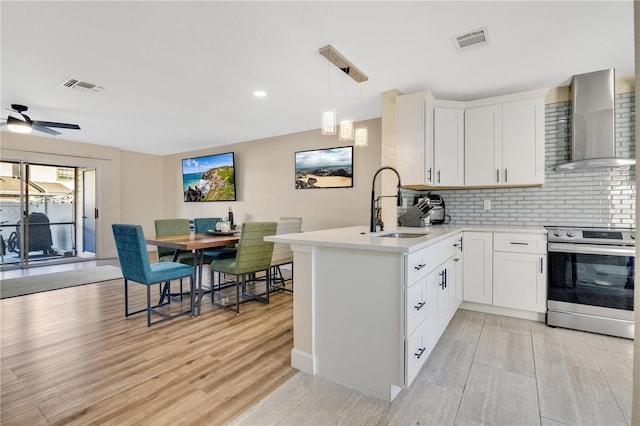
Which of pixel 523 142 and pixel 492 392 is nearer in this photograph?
pixel 492 392

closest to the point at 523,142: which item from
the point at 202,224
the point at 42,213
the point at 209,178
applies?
the point at 202,224

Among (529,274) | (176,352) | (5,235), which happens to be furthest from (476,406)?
(5,235)

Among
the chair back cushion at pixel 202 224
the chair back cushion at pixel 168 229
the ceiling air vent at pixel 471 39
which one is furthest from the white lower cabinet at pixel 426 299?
the chair back cushion at pixel 202 224

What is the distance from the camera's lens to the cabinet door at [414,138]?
3.28 m

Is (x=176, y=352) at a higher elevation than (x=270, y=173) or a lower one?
lower

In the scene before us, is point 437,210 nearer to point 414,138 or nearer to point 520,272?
point 414,138

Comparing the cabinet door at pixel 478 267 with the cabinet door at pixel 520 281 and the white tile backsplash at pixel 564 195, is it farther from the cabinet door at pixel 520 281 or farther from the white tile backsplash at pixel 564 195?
the white tile backsplash at pixel 564 195

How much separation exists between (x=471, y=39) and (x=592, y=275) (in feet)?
7.47

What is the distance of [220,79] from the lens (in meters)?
3.12

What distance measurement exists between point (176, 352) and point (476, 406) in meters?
2.05

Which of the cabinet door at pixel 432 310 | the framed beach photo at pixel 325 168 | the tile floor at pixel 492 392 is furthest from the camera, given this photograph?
the framed beach photo at pixel 325 168

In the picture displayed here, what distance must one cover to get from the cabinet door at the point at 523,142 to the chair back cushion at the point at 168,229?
394cm

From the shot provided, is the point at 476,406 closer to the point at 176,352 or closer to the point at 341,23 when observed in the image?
the point at 176,352

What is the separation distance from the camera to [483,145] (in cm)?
337
